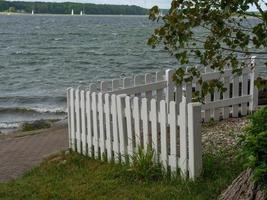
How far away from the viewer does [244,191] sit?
17.3ft

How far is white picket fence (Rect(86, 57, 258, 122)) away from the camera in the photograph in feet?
31.2

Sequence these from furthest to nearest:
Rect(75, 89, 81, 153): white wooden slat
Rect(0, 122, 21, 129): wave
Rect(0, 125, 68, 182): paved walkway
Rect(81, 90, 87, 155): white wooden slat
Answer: Rect(0, 122, 21, 129): wave → Rect(0, 125, 68, 182): paved walkway → Rect(75, 89, 81, 153): white wooden slat → Rect(81, 90, 87, 155): white wooden slat

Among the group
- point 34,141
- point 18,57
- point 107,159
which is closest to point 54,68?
point 18,57

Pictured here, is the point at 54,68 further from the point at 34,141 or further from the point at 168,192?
the point at 168,192

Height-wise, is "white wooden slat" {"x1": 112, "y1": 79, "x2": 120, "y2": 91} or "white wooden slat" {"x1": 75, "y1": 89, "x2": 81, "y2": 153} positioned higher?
"white wooden slat" {"x1": 112, "y1": 79, "x2": 120, "y2": 91}

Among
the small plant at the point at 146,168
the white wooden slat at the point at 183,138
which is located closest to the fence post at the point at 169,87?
the small plant at the point at 146,168

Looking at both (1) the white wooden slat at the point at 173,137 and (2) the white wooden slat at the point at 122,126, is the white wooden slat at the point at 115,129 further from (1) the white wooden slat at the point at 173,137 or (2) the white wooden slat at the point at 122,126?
(1) the white wooden slat at the point at 173,137

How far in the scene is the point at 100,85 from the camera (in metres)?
9.11

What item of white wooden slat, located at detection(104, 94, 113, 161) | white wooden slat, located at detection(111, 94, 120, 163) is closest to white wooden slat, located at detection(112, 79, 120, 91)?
white wooden slat, located at detection(104, 94, 113, 161)

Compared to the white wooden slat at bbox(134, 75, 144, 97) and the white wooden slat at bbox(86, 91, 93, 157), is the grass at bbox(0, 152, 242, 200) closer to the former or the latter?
the white wooden slat at bbox(86, 91, 93, 157)

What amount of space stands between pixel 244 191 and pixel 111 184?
6.95ft

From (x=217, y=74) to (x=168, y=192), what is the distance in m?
4.49

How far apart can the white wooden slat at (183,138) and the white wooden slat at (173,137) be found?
77 mm

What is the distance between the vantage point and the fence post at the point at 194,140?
21.3 ft
